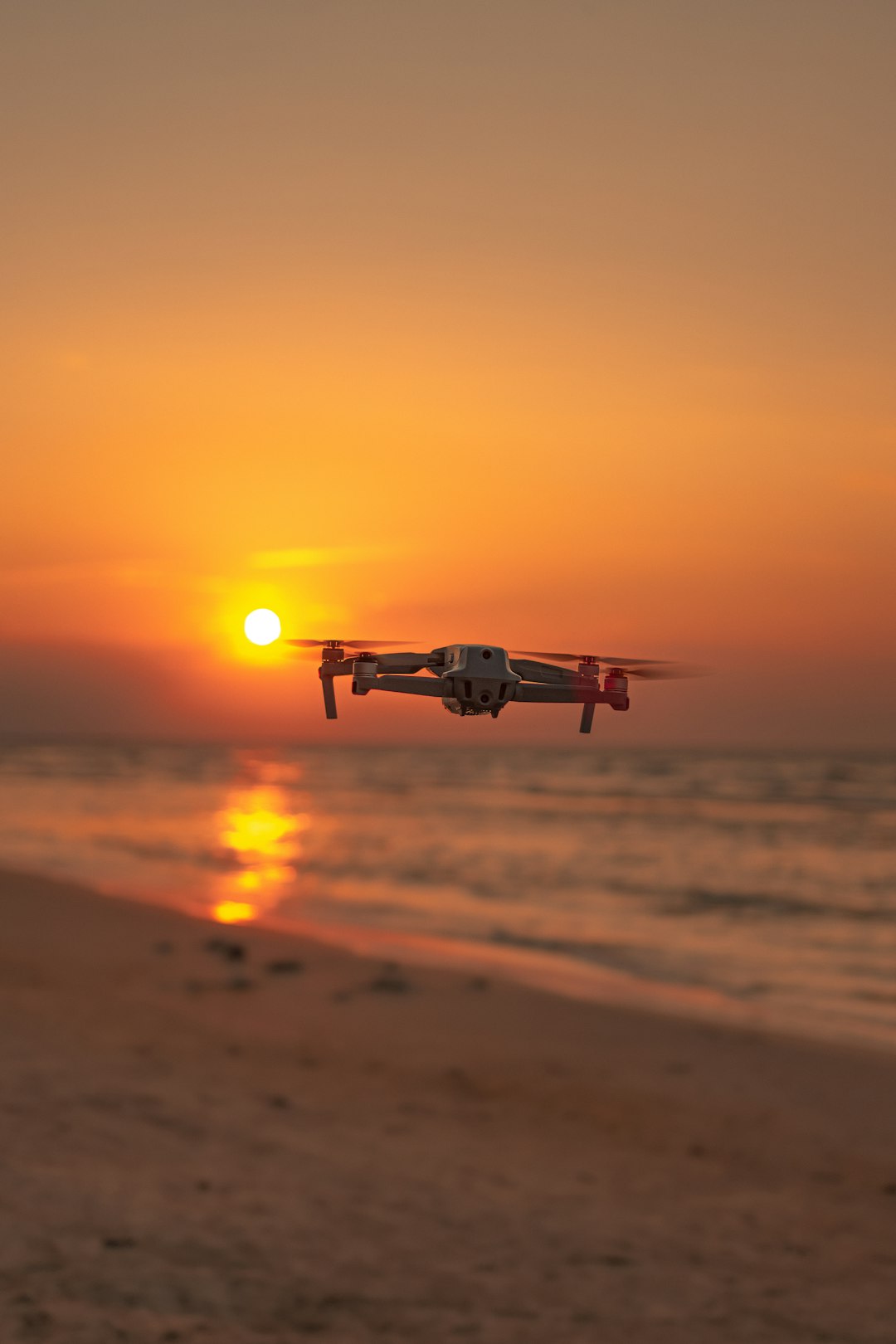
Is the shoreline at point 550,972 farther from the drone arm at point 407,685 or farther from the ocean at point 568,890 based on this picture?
the drone arm at point 407,685

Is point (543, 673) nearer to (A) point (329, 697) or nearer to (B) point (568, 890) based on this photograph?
(A) point (329, 697)

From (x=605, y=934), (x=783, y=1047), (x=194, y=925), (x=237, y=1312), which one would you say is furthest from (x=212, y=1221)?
(x=605, y=934)

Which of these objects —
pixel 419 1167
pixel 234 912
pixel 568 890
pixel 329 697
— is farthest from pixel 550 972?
pixel 329 697

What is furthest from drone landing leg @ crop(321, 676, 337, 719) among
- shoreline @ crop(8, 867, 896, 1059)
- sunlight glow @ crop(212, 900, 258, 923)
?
sunlight glow @ crop(212, 900, 258, 923)

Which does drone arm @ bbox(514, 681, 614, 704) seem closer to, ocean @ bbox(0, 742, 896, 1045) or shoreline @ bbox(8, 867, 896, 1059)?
ocean @ bbox(0, 742, 896, 1045)

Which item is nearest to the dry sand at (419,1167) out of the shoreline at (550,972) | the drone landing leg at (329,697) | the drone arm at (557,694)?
the shoreline at (550,972)

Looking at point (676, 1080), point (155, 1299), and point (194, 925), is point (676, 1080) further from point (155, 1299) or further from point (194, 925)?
point (194, 925)
